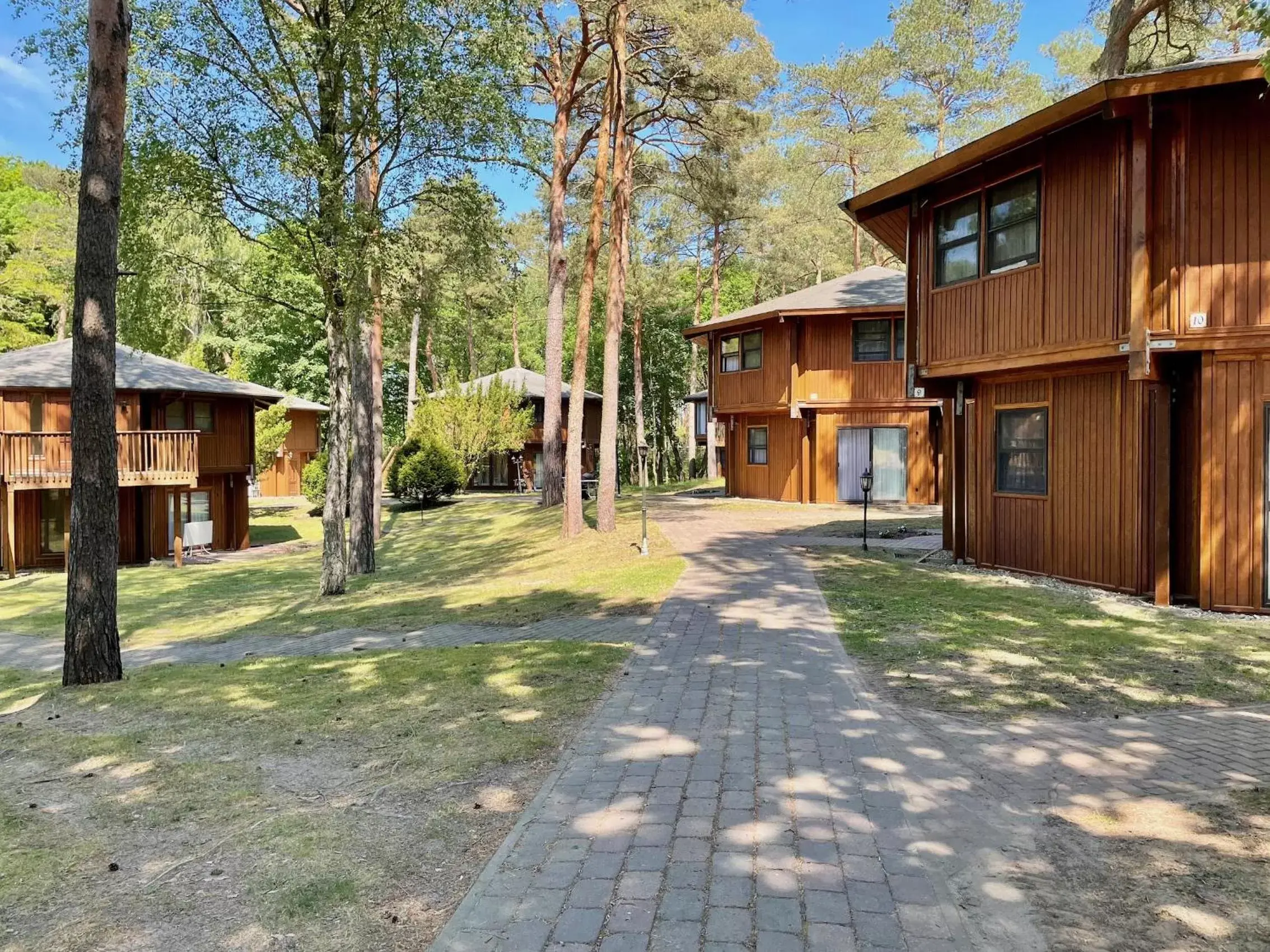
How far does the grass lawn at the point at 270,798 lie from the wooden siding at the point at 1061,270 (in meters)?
7.07

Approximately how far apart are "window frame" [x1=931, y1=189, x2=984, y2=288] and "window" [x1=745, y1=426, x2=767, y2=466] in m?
13.0

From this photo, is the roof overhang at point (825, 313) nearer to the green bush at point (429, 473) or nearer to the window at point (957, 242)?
the window at point (957, 242)

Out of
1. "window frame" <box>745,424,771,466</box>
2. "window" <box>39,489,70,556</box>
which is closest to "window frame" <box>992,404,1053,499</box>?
"window frame" <box>745,424,771,466</box>

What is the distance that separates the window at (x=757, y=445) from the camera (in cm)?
2534

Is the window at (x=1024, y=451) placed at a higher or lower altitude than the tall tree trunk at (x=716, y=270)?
lower

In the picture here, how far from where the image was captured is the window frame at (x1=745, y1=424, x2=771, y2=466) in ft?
82.6

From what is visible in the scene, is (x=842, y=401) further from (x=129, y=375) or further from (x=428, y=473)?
(x=129, y=375)

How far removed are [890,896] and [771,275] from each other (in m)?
42.9

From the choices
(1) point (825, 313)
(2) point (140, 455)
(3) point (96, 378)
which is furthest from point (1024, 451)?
(2) point (140, 455)

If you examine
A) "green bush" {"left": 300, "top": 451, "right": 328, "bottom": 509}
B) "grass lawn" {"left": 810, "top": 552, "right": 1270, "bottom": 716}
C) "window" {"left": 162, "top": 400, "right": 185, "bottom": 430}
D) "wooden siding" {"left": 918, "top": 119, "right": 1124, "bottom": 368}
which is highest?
"wooden siding" {"left": 918, "top": 119, "right": 1124, "bottom": 368}

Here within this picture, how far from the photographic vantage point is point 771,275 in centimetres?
4375

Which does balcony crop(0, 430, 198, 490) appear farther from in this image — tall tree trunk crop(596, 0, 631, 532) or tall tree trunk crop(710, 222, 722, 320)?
tall tree trunk crop(710, 222, 722, 320)

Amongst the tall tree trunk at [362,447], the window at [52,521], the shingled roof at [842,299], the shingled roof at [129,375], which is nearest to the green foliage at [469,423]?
the shingled roof at [129,375]

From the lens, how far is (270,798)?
13.9ft
